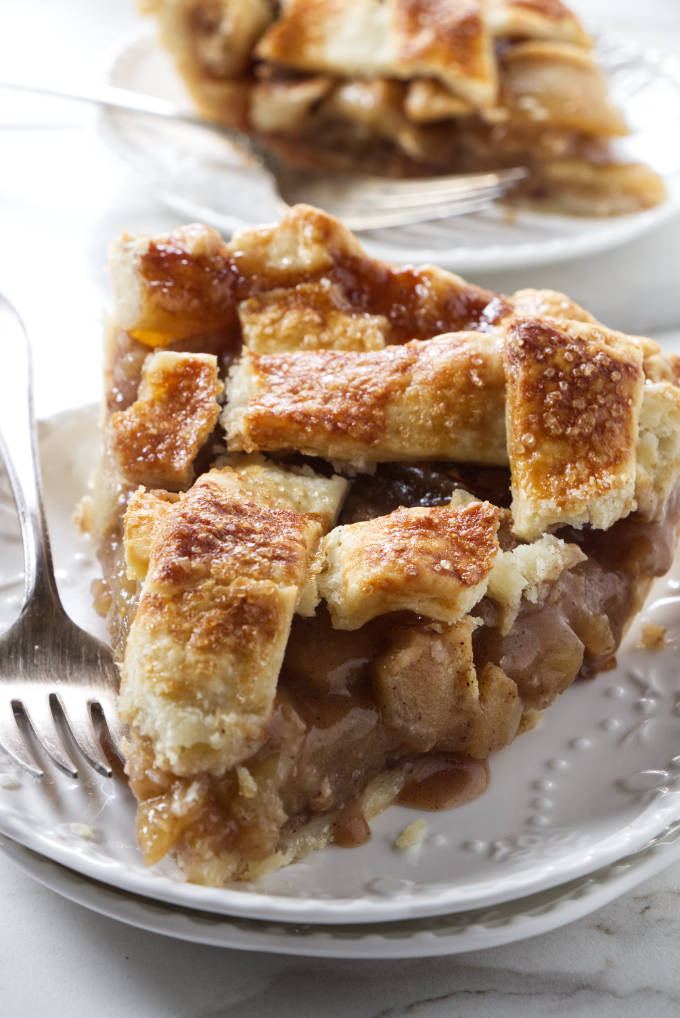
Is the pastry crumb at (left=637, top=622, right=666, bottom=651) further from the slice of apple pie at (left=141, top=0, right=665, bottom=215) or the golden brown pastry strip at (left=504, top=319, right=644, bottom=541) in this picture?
the slice of apple pie at (left=141, top=0, right=665, bottom=215)

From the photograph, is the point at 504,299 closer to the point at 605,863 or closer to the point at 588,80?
the point at 605,863

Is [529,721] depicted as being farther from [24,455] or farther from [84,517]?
[24,455]

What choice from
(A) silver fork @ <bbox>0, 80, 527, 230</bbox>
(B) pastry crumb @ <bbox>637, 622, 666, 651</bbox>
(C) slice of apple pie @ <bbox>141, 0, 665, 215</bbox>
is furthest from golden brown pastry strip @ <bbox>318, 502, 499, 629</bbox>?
(C) slice of apple pie @ <bbox>141, 0, 665, 215</bbox>

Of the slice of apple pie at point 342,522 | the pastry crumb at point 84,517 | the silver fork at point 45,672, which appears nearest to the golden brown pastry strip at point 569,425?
the slice of apple pie at point 342,522

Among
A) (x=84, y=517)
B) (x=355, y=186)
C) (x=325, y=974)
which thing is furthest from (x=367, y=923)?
(x=355, y=186)

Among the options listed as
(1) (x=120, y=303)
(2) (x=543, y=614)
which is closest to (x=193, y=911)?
(2) (x=543, y=614)
